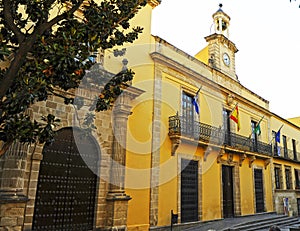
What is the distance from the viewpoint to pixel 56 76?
3535mm

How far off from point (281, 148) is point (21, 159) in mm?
16850

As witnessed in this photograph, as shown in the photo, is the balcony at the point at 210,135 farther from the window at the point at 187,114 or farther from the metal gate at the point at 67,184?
the metal gate at the point at 67,184

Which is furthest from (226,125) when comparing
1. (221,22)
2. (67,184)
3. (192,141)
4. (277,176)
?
(67,184)

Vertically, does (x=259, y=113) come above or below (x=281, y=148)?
above

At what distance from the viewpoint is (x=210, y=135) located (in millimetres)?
11266

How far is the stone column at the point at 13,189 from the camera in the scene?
5.29 metres

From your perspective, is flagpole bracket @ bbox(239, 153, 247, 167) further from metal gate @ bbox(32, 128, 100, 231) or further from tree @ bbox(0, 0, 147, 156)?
tree @ bbox(0, 0, 147, 156)

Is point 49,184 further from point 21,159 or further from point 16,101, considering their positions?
point 16,101

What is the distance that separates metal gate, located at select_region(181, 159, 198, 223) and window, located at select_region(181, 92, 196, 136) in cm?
120

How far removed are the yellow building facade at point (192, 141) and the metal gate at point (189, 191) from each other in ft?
0.11

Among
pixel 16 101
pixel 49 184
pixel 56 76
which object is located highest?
pixel 56 76

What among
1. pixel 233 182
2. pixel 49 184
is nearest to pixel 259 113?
pixel 233 182

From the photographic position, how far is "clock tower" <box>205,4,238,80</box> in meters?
13.9

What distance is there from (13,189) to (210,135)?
786 cm
